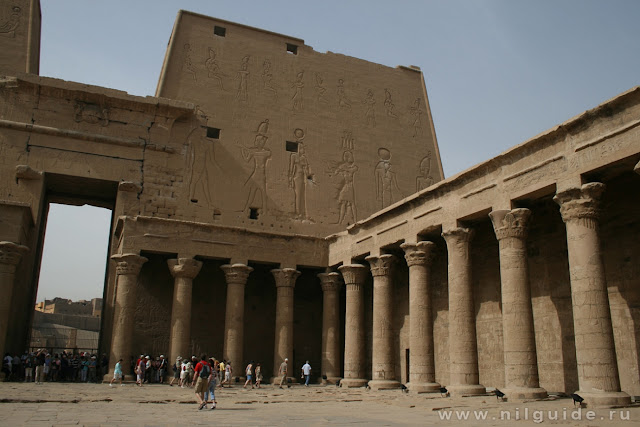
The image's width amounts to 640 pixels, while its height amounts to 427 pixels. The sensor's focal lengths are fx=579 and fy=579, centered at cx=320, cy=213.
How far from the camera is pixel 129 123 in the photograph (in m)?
21.6

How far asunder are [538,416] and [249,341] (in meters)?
13.6

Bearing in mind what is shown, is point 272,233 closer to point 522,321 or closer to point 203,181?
point 203,181

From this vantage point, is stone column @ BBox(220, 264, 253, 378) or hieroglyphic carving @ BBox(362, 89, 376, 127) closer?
stone column @ BBox(220, 264, 253, 378)

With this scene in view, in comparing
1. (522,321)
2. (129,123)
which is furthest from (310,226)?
(522,321)

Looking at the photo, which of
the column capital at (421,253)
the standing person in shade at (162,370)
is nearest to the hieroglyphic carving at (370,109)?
the column capital at (421,253)

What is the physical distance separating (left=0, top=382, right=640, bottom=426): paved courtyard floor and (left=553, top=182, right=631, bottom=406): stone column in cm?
52

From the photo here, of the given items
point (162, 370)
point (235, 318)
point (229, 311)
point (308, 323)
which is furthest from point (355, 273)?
point (162, 370)

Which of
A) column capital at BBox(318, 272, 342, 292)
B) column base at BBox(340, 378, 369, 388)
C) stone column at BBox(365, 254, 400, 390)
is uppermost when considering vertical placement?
column capital at BBox(318, 272, 342, 292)

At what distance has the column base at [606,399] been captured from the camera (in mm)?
9727

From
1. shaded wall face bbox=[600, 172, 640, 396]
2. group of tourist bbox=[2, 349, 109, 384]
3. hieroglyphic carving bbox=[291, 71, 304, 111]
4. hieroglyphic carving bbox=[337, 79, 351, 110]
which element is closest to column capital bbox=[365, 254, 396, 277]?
shaded wall face bbox=[600, 172, 640, 396]

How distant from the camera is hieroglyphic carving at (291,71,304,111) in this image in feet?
81.4

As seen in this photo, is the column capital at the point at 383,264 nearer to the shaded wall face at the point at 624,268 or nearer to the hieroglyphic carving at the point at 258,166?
the shaded wall face at the point at 624,268

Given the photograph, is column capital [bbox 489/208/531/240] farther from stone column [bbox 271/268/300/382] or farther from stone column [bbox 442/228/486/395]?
stone column [bbox 271/268/300/382]

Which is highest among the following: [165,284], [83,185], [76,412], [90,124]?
[90,124]
